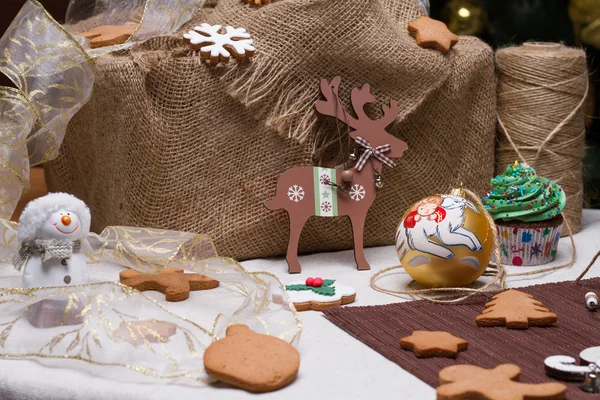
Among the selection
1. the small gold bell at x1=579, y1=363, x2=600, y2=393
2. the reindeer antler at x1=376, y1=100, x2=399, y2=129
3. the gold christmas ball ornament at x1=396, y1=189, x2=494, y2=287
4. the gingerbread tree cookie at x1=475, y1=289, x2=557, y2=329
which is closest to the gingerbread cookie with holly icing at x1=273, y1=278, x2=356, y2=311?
the gold christmas ball ornament at x1=396, y1=189, x2=494, y2=287

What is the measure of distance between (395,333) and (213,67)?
0.61 metres

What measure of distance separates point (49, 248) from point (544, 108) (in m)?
1.03

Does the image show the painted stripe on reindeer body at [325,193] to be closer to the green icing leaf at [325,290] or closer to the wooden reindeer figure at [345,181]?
the wooden reindeer figure at [345,181]

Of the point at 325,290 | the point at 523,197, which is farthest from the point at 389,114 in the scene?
the point at 325,290

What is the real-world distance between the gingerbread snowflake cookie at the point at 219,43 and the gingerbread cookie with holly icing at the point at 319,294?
16.8 inches

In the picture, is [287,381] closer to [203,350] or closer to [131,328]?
[203,350]

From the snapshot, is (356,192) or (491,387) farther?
(356,192)

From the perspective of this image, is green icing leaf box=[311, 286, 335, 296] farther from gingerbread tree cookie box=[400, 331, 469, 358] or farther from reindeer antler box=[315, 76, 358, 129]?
reindeer antler box=[315, 76, 358, 129]

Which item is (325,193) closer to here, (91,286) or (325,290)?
(325,290)

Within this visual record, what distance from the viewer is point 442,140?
171 cm

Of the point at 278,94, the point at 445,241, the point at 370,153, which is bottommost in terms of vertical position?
the point at 445,241

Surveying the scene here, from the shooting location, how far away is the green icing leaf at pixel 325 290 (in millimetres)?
1402

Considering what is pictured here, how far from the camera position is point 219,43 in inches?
61.0

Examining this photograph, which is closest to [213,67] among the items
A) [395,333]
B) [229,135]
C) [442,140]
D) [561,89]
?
[229,135]
